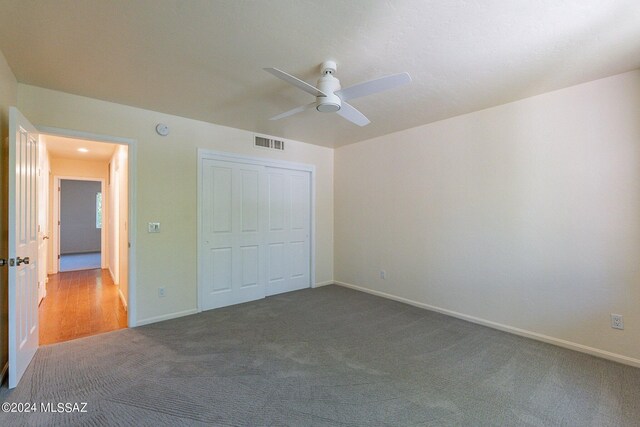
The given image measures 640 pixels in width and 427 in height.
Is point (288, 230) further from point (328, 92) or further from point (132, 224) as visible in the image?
point (328, 92)

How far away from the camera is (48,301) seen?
14.2ft

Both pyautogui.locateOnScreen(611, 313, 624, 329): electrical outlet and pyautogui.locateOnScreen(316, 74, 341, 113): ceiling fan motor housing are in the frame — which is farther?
pyautogui.locateOnScreen(611, 313, 624, 329): electrical outlet

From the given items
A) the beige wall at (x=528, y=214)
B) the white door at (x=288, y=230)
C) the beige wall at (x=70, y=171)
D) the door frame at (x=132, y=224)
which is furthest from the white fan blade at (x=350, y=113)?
the beige wall at (x=70, y=171)

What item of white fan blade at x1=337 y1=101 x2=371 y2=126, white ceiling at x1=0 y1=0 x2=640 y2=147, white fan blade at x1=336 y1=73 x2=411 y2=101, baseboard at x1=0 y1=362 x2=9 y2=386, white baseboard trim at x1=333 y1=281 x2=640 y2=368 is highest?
white ceiling at x1=0 y1=0 x2=640 y2=147

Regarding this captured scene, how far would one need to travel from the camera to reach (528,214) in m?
3.06

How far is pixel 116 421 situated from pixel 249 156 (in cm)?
330

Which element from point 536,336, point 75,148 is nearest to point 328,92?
point 536,336

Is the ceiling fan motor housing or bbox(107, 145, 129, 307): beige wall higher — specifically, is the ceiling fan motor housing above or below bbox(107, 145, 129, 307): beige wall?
above

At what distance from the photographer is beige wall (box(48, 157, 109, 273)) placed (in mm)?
6209

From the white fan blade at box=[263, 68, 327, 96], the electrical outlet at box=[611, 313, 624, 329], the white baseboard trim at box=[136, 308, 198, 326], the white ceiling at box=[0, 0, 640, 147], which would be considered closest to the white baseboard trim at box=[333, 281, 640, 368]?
the electrical outlet at box=[611, 313, 624, 329]

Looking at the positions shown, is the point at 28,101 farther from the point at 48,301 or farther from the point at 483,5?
the point at 483,5

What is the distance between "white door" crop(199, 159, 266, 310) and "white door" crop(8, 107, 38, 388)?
5.24ft

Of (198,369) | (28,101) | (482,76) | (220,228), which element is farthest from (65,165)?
(482,76)

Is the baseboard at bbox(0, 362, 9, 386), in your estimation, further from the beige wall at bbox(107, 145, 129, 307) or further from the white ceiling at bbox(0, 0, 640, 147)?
the white ceiling at bbox(0, 0, 640, 147)
